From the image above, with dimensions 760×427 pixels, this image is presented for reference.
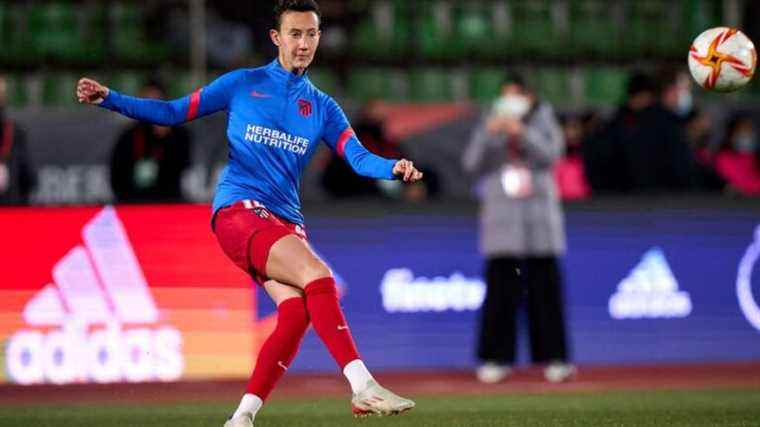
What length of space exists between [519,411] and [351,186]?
16.4 feet

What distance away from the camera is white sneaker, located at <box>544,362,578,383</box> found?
11438mm

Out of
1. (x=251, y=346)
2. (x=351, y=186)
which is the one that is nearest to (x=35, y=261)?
(x=251, y=346)

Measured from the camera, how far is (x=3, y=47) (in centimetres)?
1736

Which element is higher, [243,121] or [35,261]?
[243,121]

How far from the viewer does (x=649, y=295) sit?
12227 millimetres

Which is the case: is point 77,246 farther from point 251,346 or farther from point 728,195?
point 728,195

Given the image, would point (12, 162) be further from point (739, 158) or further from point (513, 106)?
point (739, 158)

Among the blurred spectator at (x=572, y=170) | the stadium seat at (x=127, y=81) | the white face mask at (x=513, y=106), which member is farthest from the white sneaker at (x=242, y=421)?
the stadium seat at (x=127, y=81)

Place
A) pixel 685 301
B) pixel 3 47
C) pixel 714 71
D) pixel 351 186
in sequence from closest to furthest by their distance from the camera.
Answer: pixel 714 71 → pixel 685 301 → pixel 351 186 → pixel 3 47

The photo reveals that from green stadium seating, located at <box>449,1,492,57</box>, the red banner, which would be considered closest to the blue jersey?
the red banner

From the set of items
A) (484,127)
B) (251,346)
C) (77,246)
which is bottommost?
(251,346)

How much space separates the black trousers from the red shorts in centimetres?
490

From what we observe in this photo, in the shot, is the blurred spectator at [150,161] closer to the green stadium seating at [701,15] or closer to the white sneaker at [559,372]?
the white sneaker at [559,372]

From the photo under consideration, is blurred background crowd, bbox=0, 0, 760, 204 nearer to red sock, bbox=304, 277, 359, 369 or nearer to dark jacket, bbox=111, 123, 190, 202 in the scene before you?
dark jacket, bbox=111, 123, 190, 202
